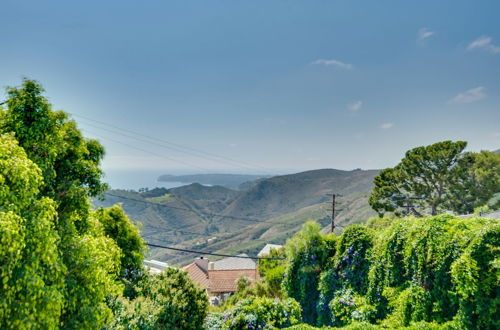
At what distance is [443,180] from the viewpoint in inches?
1109

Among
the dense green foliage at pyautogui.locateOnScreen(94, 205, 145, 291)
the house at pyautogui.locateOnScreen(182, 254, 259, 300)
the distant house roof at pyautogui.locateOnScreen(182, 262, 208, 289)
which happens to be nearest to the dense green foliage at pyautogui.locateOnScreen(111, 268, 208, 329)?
the dense green foliage at pyautogui.locateOnScreen(94, 205, 145, 291)

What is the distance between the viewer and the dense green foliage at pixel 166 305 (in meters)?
7.25

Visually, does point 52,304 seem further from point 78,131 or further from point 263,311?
point 263,311

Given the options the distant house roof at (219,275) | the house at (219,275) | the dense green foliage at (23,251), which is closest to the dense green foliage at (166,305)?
the dense green foliage at (23,251)

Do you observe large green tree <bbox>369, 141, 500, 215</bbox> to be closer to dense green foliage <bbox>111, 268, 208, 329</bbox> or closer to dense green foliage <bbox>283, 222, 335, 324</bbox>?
dense green foliage <bbox>283, 222, 335, 324</bbox>

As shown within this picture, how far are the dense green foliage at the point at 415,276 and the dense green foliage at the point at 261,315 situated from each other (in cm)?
174

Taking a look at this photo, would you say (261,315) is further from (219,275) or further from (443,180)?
(219,275)

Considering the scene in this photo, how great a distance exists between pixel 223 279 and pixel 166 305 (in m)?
29.2

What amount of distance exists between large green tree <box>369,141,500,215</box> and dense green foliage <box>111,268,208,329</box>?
2315 centimetres

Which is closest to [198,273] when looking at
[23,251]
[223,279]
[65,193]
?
[223,279]

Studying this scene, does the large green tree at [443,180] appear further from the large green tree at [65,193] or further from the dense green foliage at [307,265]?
the large green tree at [65,193]

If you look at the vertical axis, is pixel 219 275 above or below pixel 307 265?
below

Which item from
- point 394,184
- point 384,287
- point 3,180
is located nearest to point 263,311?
point 384,287

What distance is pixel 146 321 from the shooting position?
7.32 m
